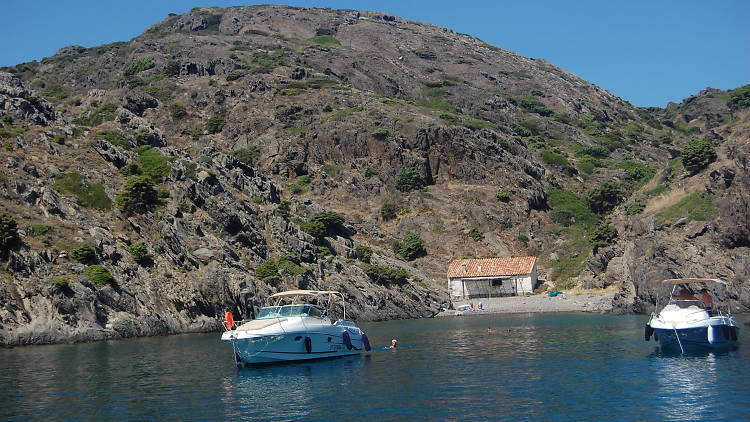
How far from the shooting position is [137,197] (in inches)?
3521

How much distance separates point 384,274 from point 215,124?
74.6 meters

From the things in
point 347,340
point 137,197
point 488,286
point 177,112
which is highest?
point 177,112

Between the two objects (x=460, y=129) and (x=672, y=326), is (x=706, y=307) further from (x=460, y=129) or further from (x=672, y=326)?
(x=460, y=129)

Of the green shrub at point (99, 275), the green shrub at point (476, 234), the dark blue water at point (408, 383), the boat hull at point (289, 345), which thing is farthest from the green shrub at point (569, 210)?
the boat hull at point (289, 345)

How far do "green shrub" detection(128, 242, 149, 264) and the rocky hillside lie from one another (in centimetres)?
13

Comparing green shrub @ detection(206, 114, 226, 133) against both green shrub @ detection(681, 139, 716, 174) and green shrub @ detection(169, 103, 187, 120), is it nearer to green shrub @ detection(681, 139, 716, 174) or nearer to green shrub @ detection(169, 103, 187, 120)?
green shrub @ detection(169, 103, 187, 120)

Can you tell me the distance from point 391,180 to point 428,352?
83235 millimetres

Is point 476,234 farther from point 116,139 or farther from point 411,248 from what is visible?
point 116,139

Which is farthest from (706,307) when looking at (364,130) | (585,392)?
(364,130)

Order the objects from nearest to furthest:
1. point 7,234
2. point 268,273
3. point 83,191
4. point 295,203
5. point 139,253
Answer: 1. point 7,234
2. point 139,253
3. point 268,273
4. point 83,191
5. point 295,203

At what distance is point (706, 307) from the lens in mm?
47656

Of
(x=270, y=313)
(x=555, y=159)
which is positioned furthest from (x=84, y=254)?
(x=555, y=159)

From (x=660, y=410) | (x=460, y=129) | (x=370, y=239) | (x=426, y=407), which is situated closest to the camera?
(x=660, y=410)

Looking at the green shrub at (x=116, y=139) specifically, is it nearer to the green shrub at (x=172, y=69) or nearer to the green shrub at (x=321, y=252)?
the green shrub at (x=321, y=252)
